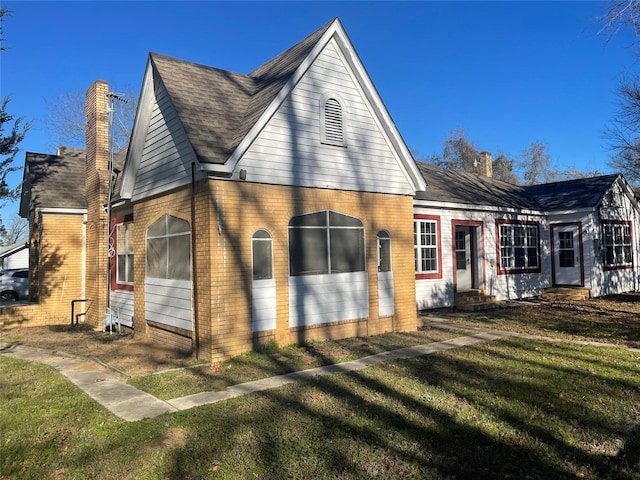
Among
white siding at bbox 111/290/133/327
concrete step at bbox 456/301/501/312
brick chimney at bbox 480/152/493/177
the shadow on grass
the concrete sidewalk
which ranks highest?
brick chimney at bbox 480/152/493/177

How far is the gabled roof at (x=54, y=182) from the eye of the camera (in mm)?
15148

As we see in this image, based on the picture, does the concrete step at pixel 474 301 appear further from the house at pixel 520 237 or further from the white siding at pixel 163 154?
the white siding at pixel 163 154

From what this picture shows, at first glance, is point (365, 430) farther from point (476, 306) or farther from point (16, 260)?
point (16, 260)

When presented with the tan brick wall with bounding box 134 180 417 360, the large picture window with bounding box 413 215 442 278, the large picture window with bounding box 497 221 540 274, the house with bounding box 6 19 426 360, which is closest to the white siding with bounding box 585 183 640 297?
the large picture window with bounding box 497 221 540 274

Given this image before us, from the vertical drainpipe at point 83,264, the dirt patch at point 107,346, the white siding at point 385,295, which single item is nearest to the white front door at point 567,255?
the white siding at point 385,295

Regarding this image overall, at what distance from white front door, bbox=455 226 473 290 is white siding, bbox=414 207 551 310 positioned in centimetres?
41

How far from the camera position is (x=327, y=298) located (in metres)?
10.2

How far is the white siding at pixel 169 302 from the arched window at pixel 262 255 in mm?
1448

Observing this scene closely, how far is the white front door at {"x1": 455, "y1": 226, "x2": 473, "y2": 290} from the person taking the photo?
17.3 m

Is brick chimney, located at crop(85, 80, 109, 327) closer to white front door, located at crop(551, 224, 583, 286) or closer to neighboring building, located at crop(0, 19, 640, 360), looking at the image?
neighboring building, located at crop(0, 19, 640, 360)

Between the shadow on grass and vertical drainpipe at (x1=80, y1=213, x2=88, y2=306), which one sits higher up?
vertical drainpipe at (x1=80, y1=213, x2=88, y2=306)

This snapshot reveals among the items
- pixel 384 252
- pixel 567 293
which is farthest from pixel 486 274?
pixel 384 252

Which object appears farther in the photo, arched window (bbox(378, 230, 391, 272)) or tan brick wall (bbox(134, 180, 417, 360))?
arched window (bbox(378, 230, 391, 272))

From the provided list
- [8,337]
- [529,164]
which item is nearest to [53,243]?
[8,337]
